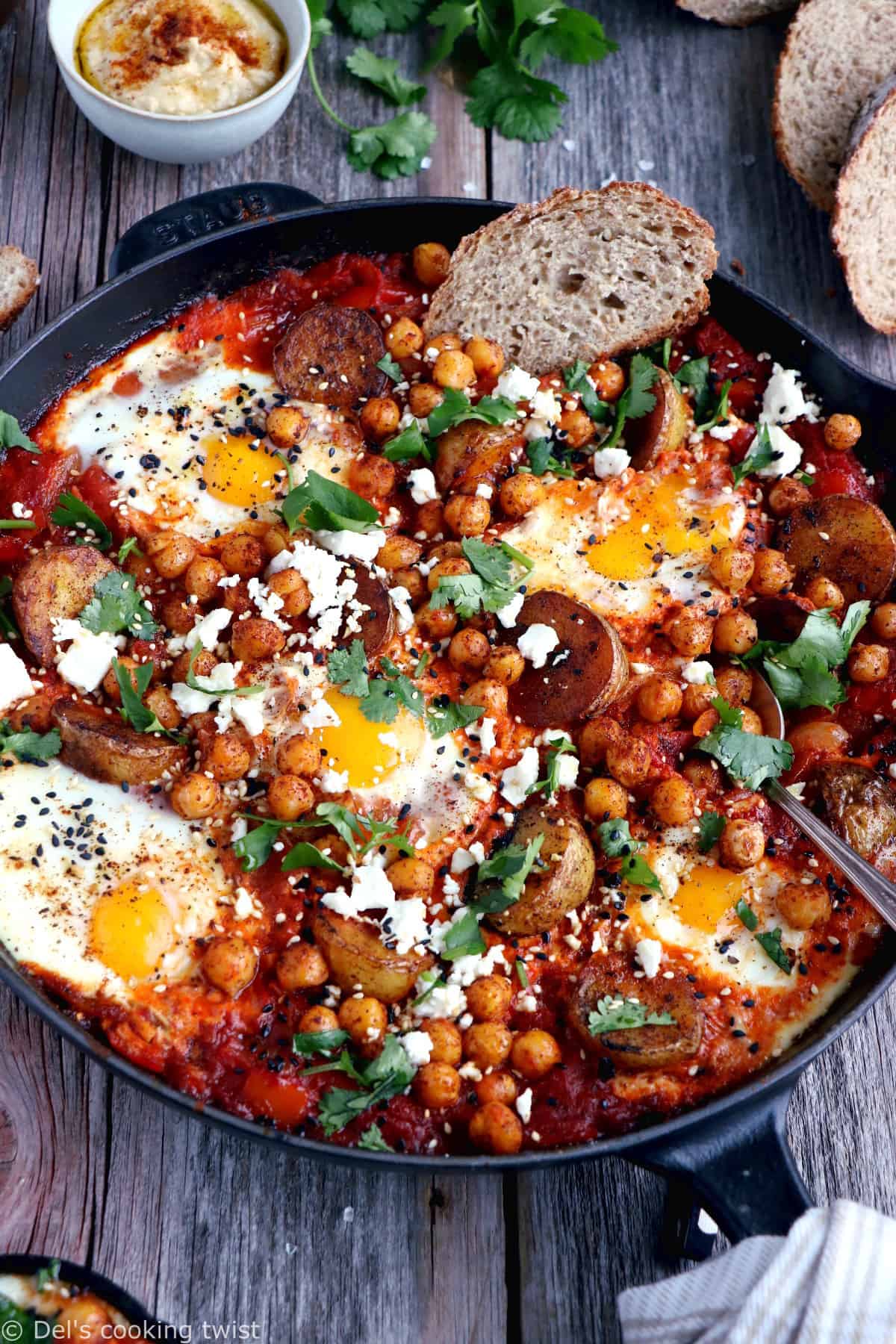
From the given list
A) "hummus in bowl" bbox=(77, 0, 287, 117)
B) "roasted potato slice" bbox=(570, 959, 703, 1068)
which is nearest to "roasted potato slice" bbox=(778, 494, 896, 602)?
"roasted potato slice" bbox=(570, 959, 703, 1068)

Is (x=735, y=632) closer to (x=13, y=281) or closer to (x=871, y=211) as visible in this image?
(x=871, y=211)

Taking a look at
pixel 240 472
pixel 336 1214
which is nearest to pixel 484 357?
pixel 240 472

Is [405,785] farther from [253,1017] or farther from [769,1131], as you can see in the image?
[769,1131]

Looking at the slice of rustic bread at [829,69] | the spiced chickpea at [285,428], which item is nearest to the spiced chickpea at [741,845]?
the spiced chickpea at [285,428]

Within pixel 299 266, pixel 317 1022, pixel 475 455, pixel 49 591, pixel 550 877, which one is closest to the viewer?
pixel 317 1022

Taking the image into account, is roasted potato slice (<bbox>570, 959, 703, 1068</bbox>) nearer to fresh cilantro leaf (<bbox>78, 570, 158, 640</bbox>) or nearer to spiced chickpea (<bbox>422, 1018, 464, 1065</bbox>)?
spiced chickpea (<bbox>422, 1018, 464, 1065</bbox>)

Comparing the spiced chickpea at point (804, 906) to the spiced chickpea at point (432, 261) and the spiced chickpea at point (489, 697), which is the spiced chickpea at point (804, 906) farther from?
the spiced chickpea at point (432, 261)
